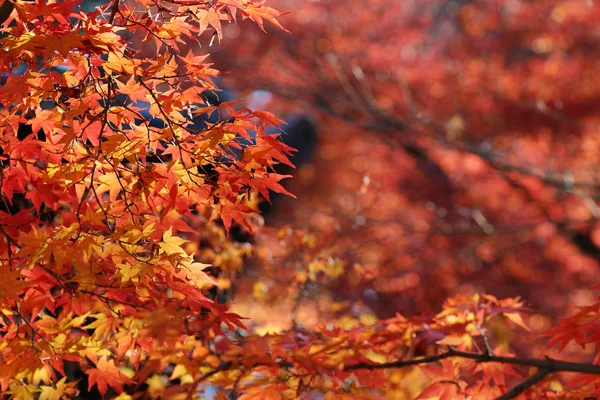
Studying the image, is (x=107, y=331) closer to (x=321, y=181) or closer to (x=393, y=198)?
(x=393, y=198)

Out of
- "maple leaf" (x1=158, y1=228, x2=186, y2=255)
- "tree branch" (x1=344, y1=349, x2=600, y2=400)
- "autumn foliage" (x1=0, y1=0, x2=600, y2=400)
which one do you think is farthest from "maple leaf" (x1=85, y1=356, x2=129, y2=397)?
"tree branch" (x1=344, y1=349, x2=600, y2=400)

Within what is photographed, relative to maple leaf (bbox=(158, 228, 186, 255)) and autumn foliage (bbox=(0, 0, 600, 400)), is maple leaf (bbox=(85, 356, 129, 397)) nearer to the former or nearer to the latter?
autumn foliage (bbox=(0, 0, 600, 400))

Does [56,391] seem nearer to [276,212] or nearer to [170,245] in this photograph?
[170,245]

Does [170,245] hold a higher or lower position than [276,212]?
higher

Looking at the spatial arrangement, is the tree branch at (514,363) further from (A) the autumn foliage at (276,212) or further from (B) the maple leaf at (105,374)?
(B) the maple leaf at (105,374)

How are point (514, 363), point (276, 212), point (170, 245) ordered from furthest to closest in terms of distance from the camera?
point (276, 212)
point (514, 363)
point (170, 245)

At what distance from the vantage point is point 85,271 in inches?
74.9

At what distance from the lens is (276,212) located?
384 inches

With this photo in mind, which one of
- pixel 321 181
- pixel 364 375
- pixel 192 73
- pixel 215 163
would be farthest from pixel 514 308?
pixel 321 181

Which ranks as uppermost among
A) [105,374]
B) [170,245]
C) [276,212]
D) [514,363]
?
[170,245]

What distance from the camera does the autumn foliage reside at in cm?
184

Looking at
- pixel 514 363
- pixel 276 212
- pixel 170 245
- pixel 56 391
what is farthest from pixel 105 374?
pixel 276 212

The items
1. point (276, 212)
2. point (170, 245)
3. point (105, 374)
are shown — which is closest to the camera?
point (170, 245)

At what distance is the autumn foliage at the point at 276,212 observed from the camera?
1.84 m
